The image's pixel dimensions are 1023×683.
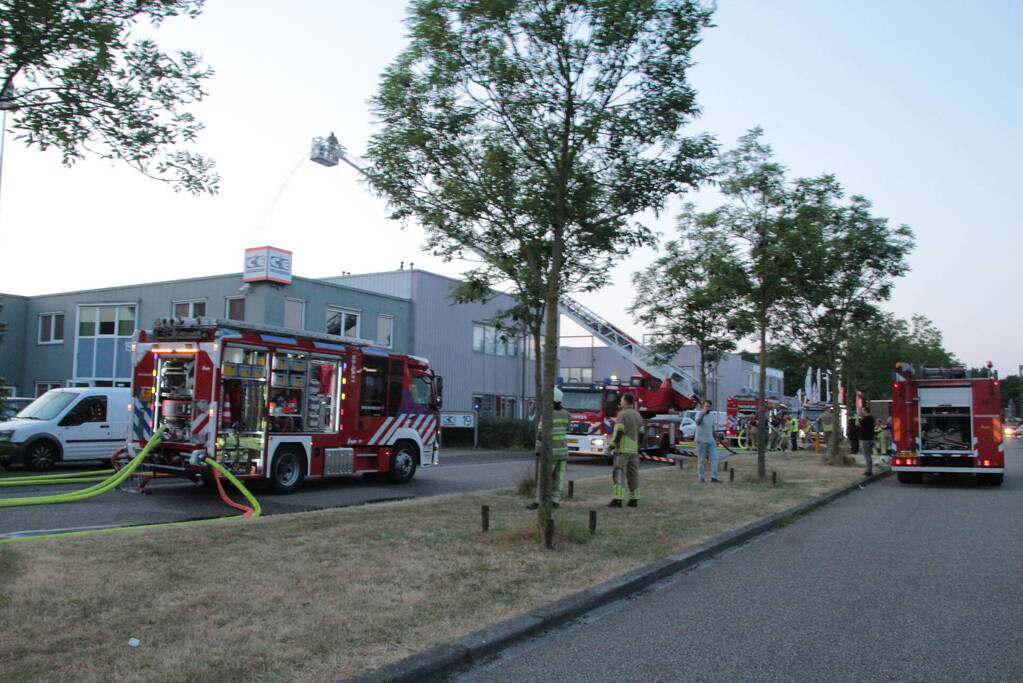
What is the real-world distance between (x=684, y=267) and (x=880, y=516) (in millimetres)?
11067

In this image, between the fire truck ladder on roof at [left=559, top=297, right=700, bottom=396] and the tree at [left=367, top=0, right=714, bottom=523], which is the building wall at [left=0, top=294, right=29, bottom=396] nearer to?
the fire truck ladder on roof at [left=559, top=297, right=700, bottom=396]

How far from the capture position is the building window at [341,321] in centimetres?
2990

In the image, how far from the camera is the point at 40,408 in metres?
16.7

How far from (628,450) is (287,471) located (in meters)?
5.83

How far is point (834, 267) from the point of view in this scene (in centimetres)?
1908

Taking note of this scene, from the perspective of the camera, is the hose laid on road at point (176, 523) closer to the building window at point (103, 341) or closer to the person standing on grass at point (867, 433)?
the person standing on grass at point (867, 433)

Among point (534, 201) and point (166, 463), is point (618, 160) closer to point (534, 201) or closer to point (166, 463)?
point (534, 201)

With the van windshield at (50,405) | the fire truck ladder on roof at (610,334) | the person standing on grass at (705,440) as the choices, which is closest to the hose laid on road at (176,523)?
the van windshield at (50,405)

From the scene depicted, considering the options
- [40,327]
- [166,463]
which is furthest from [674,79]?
[40,327]

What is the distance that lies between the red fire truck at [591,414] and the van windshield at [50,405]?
13.4 meters

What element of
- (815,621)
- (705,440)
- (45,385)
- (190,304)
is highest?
(190,304)

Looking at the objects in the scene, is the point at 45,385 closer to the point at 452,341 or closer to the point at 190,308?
the point at 190,308

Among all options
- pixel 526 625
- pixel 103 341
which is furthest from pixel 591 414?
pixel 526 625

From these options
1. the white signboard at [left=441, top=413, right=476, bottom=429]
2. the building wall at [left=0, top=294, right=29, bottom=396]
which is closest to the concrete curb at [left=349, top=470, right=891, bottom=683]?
the white signboard at [left=441, top=413, right=476, bottom=429]
